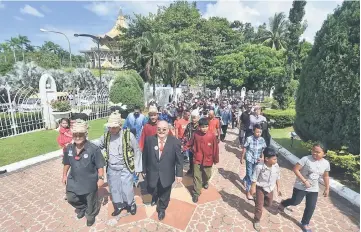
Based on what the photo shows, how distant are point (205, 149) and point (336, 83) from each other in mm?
3655

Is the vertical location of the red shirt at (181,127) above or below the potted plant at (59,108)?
above

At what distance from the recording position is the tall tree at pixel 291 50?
16250 mm

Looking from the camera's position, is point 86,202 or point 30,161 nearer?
point 86,202

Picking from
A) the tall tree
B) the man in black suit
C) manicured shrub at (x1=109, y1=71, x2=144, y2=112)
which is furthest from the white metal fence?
the tall tree

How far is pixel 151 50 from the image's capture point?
18.2 meters

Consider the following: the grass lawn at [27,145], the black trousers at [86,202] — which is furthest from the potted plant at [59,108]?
the black trousers at [86,202]

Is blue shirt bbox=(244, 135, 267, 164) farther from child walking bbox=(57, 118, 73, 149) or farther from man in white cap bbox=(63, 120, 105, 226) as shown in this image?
child walking bbox=(57, 118, 73, 149)

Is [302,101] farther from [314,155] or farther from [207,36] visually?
[207,36]

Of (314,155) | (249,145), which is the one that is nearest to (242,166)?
(249,145)

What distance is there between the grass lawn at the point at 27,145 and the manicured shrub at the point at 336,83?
7.99 m

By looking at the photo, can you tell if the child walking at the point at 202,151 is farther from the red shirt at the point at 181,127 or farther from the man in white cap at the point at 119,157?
the red shirt at the point at 181,127

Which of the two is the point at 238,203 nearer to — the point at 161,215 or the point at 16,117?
the point at 161,215

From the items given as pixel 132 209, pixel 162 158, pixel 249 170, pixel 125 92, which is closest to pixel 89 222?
pixel 132 209

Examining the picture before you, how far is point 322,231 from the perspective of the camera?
143 inches
